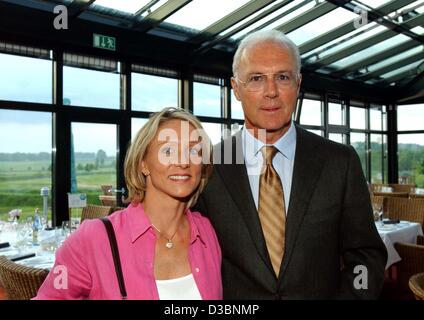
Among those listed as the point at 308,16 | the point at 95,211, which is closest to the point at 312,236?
the point at 95,211

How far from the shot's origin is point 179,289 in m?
1.39

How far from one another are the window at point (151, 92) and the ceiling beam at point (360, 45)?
3342 millimetres

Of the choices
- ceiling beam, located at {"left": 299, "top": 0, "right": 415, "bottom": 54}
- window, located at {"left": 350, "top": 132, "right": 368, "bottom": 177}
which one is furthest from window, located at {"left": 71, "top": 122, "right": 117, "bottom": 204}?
window, located at {"left": 350, "top": 132, "right": 368, "bottom": 177}

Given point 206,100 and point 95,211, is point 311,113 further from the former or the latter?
point 95,211

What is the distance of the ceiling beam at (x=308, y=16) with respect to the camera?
6.72 meters

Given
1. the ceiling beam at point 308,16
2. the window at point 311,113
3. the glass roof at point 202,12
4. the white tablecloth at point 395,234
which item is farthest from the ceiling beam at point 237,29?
the window at point 311,113

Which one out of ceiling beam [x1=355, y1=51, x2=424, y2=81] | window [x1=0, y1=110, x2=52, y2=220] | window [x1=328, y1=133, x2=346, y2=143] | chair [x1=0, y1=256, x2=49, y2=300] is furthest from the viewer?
window [x1=328, y1=133, x2=346, y2=143]

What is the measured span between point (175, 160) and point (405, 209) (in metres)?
5.50

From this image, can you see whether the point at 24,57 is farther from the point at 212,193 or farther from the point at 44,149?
the point at 212,193

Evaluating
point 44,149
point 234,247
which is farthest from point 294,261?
point 44,149

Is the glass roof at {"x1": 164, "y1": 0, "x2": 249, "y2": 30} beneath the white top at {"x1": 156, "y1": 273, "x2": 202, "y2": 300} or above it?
above

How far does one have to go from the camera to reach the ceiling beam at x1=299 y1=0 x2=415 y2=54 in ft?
23.2

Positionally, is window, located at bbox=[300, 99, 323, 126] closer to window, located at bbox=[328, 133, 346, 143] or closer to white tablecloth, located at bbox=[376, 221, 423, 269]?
window, located at bbox=[328, 133, 346, 143]

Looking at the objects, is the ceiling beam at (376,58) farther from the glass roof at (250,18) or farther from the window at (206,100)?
the glass roof at (250,18)
